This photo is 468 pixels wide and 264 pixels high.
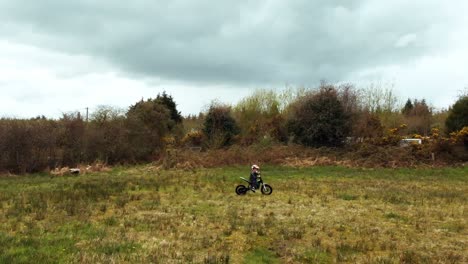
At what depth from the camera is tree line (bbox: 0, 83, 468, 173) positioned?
24.4 meters

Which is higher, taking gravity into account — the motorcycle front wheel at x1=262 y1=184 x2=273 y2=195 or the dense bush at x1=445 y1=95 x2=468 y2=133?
the dense bush at x1=445 y1=95 x2=468 y2=133

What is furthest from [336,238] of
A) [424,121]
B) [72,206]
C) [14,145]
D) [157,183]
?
[424,121]

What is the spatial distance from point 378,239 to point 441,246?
3.99 feet

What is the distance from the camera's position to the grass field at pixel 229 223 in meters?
7.80

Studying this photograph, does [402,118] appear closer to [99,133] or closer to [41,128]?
[99,133]

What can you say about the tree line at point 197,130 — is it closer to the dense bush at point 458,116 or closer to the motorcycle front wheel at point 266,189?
the dense bush at point 458,116

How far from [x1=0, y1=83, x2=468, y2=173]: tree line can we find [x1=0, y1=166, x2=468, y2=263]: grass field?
6.41m

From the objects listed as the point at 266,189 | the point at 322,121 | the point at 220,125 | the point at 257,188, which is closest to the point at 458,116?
the point at 322,121

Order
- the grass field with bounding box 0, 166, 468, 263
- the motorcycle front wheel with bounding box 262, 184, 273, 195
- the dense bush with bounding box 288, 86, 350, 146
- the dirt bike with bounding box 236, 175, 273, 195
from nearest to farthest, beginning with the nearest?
the grass field with bounding box 0, 166, 468, 263, the dirt bike with bounding box 236, 175, 273, 195, the motorcycle front wheel with bounding box 262, 184, 273, 195, the dense bush with bounding box 288, 86, 350, 146

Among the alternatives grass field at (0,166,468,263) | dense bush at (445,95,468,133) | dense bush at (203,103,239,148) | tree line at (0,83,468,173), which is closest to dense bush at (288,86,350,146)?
tree line at (0,83,468,173)

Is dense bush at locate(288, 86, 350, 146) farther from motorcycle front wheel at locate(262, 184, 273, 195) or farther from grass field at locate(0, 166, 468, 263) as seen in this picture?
motorcycle front wheel at locate(262, 184, 273, 195)

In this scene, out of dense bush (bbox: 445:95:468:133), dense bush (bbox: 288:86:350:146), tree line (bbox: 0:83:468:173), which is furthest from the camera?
dense bush (bbox: 288:86:350:146)

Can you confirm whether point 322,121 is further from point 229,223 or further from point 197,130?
point 229,223

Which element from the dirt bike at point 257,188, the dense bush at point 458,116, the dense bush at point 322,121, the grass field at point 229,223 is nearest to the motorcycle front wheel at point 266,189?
the dirt bike at point 257,188
